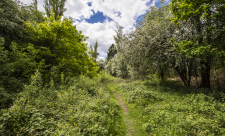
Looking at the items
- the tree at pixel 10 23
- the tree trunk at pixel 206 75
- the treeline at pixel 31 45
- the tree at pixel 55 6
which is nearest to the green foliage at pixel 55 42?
the treeline at pixel 31 45

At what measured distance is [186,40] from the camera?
25.0 ft

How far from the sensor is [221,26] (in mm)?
6230

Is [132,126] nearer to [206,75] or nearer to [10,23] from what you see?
[206,75]

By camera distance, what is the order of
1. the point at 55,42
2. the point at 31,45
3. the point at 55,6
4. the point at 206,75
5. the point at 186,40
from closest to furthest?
the point at 31,45
the point at 186,40
the point at 206,75
the point at 55,42
the point at 55,6

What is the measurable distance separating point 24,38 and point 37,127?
920 cm

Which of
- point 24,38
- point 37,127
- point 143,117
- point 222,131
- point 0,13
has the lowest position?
point 143,117

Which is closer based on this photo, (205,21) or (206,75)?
(205,21)

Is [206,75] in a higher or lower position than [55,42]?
lower

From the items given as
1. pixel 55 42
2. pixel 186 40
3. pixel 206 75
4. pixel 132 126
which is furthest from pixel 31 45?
pixel 206 75

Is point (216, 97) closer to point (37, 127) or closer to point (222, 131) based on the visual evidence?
point (222, 131)

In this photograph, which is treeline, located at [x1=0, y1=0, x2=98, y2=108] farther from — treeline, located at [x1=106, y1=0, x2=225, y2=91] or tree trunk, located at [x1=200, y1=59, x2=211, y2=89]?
tree trunk, located at [x1=200, y1=59, x2=211, y2=89]

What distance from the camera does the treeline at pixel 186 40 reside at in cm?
617

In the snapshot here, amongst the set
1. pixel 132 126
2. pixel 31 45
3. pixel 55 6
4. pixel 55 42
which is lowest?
pixel 132 126

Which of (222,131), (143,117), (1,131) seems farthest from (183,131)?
(1,131)
